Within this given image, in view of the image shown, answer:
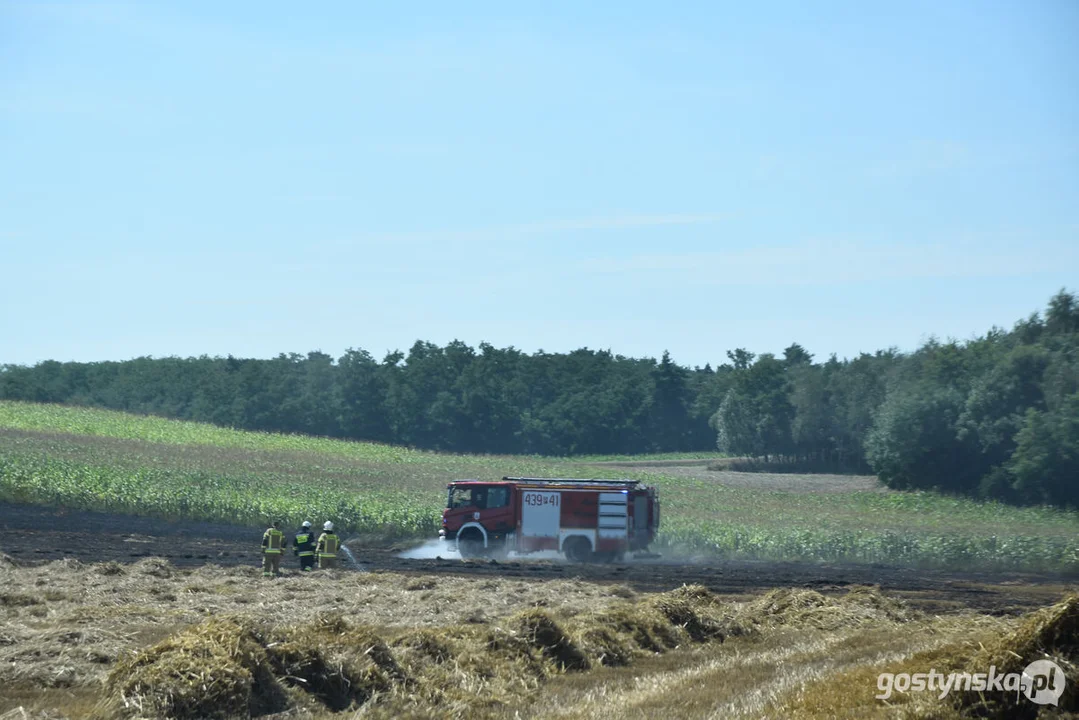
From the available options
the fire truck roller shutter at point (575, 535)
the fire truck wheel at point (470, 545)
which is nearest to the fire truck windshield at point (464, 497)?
the fire truck wheel at point (470, 545)

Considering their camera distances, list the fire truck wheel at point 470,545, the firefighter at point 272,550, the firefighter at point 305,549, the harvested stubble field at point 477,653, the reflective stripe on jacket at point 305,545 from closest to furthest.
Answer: the harvested stubble field at point 477,653 → the firefighter at point 272,550 → the firefighter at point 305,549 → the reflective stripe on jacket at point 305,545 → the fire truck wheel at point 470,545

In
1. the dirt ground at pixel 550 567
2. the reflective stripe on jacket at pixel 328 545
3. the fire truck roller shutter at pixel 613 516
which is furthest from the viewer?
the fire truck roller shutter at pixel 613 516

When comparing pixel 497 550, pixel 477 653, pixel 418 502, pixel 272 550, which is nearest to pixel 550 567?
pixel 497 550

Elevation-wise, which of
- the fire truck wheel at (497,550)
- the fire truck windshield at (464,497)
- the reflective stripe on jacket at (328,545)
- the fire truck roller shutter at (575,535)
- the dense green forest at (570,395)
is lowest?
the fire truck wheel at (497,550)

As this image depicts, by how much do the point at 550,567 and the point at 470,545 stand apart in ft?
13.1

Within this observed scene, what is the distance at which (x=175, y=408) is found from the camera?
348ft

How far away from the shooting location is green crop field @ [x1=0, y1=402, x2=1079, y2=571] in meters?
34.1

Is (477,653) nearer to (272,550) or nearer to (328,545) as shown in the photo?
(272,550)

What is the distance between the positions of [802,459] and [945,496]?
122ft

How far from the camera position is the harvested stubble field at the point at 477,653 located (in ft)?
31.8

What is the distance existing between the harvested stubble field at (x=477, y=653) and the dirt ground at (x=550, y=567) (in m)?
4.73

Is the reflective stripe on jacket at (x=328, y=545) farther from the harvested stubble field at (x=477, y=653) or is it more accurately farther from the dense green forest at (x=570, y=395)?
the dense green forest at (x=570, y=395)

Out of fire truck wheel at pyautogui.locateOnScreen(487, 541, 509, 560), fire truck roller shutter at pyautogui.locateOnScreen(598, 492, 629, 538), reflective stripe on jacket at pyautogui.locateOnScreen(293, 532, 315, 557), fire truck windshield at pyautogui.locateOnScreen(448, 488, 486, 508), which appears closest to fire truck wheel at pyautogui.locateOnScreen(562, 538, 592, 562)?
fire truck roller shutter at pyautogui.locateOnScreen(598, 492, 629, 538)

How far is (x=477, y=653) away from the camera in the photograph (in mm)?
12523
